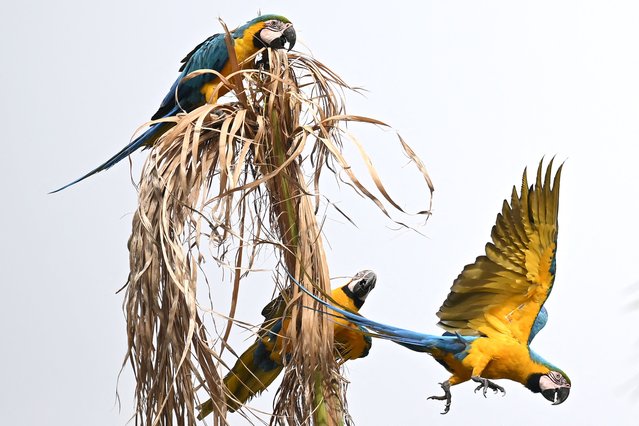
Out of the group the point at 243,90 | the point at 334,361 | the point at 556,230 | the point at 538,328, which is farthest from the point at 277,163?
the point at 538,328

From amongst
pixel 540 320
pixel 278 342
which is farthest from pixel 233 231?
pixel 540 320

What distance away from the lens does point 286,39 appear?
5.31 ft

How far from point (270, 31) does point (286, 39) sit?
4cm

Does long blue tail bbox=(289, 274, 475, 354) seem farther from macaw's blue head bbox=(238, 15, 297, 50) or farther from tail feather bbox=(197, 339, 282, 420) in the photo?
macaw's blue head bbox=(238, 15, 297, 50)

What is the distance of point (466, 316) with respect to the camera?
59.9 inches

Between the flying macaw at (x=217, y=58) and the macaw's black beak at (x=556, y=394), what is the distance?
33.9 inches

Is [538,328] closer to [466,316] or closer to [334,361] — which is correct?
[466,316]

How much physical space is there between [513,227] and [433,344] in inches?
10.6

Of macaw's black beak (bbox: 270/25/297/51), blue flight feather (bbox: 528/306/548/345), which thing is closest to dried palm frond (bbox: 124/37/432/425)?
macaw's black beak (bbox: 270/25/297/51)

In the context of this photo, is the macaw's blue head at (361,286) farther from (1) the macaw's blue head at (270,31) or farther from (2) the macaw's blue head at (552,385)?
(1) the macaw's blue head at (270,31)

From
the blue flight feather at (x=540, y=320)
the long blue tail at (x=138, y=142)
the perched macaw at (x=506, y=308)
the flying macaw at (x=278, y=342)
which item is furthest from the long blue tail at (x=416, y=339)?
the long blue tail at (x=138, y=142)

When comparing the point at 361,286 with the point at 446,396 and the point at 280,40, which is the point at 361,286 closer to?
the point at 446,396

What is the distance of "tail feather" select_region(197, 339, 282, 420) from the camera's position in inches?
63.7

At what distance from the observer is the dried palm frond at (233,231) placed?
4.51 feet
